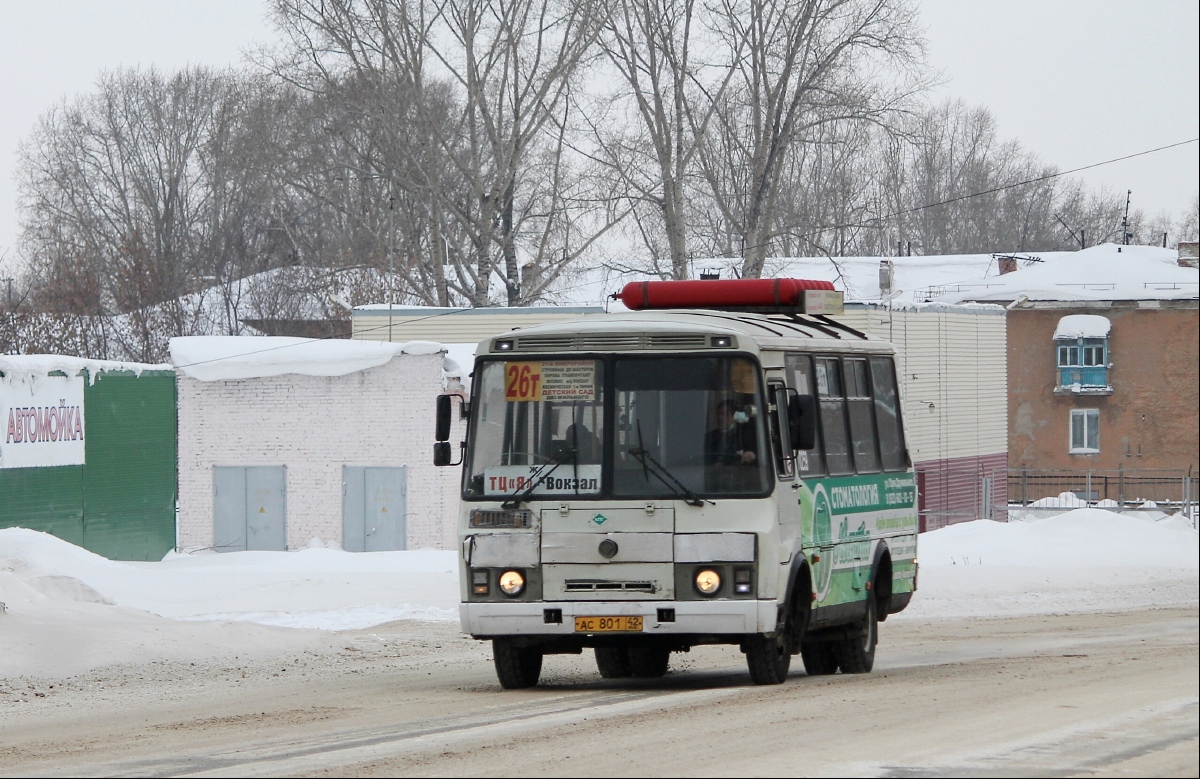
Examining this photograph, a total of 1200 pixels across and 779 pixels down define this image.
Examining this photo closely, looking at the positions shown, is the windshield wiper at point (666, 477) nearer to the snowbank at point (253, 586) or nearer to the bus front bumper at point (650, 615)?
the bus front bumper at point (650, 615)

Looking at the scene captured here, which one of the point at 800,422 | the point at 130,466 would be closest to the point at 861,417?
the point at 800,422

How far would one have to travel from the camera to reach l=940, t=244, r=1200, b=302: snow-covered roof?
59.4 metres

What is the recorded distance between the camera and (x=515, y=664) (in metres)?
12.8

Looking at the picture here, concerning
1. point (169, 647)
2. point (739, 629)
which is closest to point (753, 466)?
point (739, 629)

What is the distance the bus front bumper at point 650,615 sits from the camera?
1181 cm

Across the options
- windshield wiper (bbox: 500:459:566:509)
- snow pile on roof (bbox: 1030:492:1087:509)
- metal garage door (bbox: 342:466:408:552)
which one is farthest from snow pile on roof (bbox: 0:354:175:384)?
snow pile on roof (bbox: 1030:492:1087:509)

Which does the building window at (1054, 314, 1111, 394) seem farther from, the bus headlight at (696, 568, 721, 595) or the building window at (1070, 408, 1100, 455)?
the bus headlight at (696, 568, 721, 595)

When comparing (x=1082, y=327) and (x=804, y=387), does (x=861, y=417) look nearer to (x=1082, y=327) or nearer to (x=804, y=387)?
(x=804, y=387)

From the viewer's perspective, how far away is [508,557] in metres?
12.1

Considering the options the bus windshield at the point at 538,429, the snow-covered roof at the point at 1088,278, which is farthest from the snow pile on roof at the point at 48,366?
the snow-covered roof at the point at 1088,278

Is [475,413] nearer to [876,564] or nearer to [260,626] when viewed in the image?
[876,564]

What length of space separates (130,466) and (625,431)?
20322 mm

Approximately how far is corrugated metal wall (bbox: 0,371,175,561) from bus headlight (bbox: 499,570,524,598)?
16.5 metres

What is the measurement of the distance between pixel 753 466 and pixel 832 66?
121 ft
